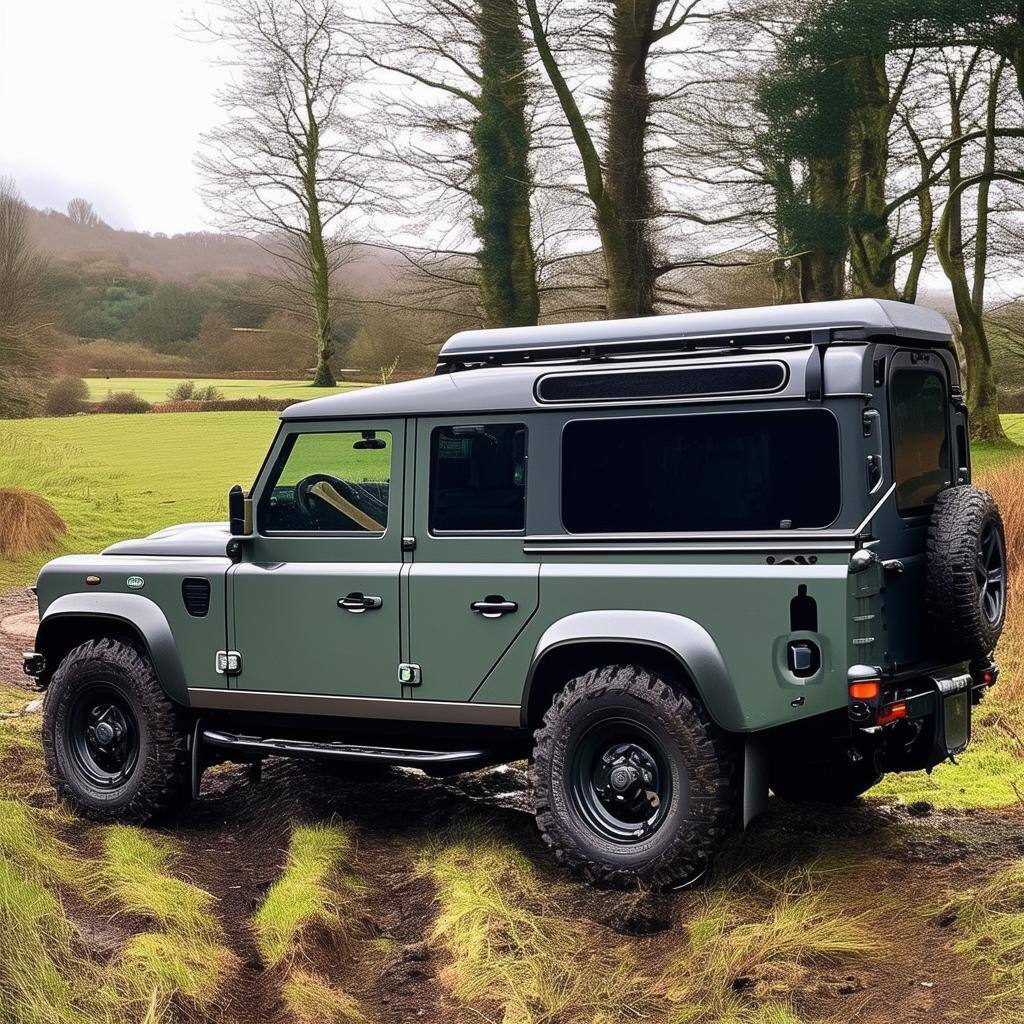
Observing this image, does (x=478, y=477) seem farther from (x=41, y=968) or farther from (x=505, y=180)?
(x=505, y=180)

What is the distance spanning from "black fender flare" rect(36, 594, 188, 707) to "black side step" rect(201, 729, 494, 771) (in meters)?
0.32

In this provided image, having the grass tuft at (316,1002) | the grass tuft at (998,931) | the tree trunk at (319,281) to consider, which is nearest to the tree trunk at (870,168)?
the tree trunk at (319,281)

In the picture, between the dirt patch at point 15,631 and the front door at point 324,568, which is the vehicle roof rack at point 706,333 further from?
the dirt patch at point 15,631

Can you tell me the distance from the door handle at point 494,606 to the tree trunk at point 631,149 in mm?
13582

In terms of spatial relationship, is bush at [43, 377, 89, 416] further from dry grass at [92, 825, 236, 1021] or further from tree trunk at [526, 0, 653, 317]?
dry grass at [92, 825, 236, 1021]

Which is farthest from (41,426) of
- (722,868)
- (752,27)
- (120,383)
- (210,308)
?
(722,868)

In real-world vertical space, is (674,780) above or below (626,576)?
below

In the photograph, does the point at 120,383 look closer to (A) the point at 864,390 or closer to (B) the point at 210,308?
(B) the point at 210,308

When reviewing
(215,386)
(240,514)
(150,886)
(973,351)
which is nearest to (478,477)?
(240,514)

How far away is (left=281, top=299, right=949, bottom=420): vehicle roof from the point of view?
19.1 feet

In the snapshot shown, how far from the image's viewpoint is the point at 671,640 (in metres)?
5.86

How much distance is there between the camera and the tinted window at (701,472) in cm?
568

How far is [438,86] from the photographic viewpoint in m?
22.2

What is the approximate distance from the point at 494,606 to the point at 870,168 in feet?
59.2
